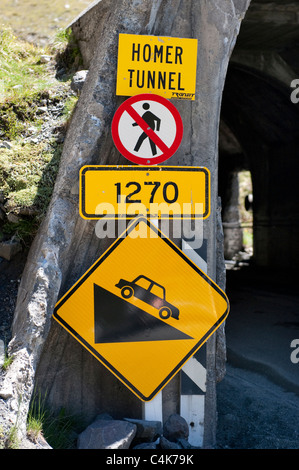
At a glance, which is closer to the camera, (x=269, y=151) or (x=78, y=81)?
(x=78, y=81)

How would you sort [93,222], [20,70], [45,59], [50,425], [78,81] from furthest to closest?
1. [45,59]
2. [20,70]
3. [78,81]
4. [93,222]
5. [50,425]

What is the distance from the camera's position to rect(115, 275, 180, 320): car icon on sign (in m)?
4.80

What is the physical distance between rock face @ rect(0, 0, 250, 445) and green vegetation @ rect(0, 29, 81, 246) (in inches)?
17.7

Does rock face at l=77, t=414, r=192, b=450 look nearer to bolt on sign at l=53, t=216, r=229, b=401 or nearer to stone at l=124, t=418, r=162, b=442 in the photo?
stone at l=124, t=418, r=162, b=442

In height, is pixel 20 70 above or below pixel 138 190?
above

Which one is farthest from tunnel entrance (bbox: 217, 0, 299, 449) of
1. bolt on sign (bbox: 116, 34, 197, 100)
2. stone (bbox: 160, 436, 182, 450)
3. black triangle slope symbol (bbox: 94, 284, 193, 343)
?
bolt on sign (bbox: 116, 34, 197, 100)

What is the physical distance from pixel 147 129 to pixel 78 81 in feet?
7.66

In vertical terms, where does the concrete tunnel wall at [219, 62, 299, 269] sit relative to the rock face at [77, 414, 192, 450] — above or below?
above

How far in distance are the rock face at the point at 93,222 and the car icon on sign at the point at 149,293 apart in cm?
55

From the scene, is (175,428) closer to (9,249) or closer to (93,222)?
(93,222)

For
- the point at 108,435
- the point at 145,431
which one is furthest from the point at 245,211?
the point at 108,435

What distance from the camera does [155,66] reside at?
499 cm

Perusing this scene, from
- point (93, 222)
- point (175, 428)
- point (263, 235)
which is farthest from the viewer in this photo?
point (263, 235)

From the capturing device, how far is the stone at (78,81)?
Answer: 6.72 m
